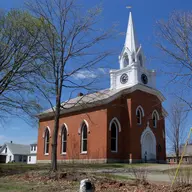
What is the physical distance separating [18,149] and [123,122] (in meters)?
52.0

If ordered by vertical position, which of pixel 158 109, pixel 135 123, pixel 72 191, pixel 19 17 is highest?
pixel 19 17

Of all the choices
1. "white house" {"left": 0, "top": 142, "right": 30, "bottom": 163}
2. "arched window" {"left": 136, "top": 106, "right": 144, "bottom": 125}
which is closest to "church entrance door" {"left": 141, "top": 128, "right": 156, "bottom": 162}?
"arched window" {"left": 136, "top": 106, "right": 144, "bottom": 125}

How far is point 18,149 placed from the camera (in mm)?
74875

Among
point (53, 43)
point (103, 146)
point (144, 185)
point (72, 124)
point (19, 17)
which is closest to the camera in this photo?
point (144, 185)

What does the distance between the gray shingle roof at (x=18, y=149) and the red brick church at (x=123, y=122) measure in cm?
3985

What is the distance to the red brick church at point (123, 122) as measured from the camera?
29.3 meters

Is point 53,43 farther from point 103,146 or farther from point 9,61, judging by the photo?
point 103,146

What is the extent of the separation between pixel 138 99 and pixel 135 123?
2816mm

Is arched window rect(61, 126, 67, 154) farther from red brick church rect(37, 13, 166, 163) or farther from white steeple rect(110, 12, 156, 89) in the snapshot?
white steeple rect(110, 12, 156, 89)

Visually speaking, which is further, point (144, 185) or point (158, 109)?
point (158, 109)

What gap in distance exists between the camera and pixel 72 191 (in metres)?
8.25

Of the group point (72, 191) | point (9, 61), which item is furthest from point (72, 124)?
point (72, 191)

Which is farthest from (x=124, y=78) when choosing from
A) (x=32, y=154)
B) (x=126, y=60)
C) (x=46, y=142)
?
(x=32, y=154)

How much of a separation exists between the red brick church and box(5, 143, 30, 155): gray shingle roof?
39850 millimetres
